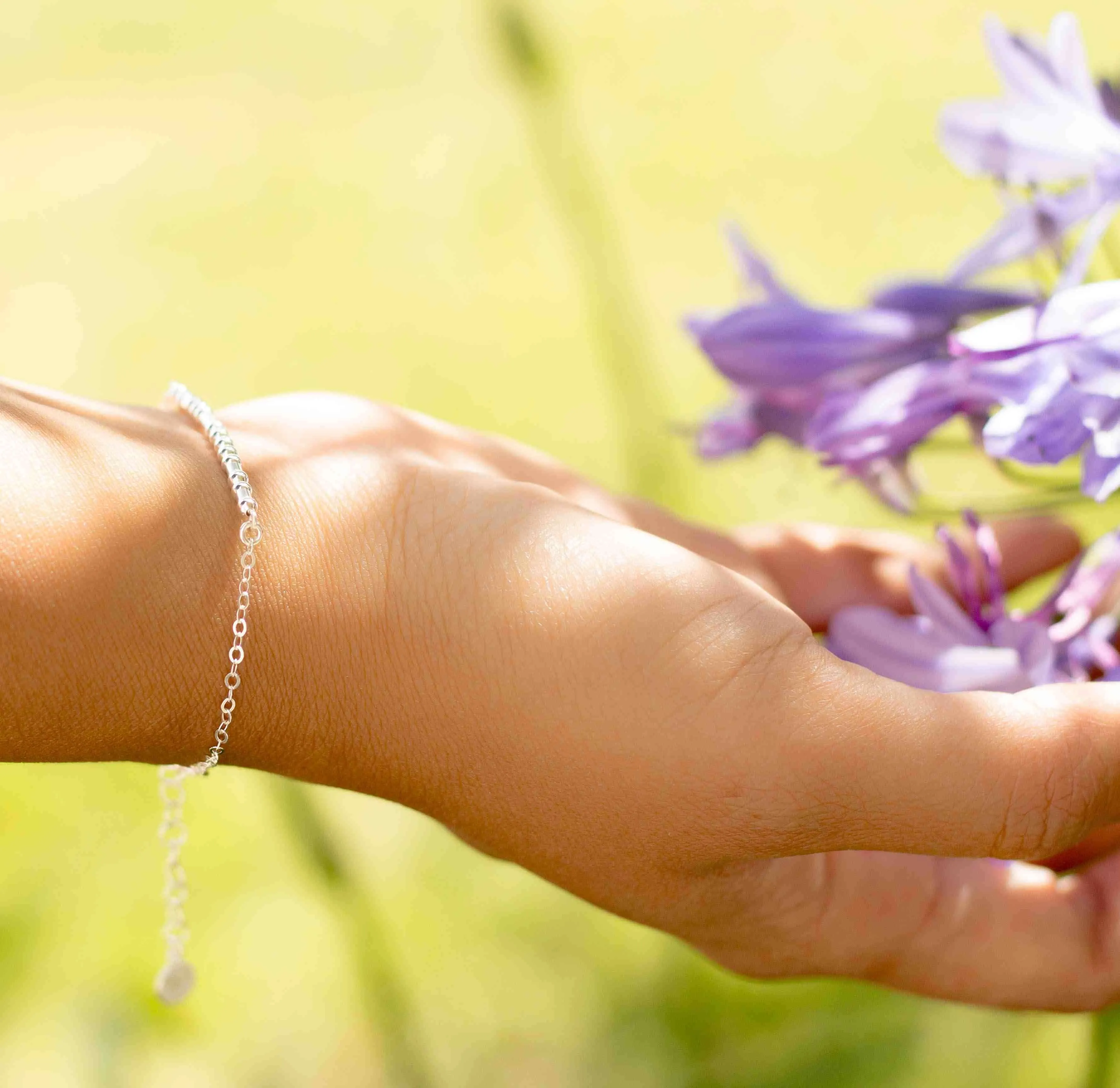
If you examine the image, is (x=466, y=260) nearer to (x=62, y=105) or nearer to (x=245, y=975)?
(x=62, y=105)

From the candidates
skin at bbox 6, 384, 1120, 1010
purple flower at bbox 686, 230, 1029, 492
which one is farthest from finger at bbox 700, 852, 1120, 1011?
purple flower at bbox 686, 230, 1029, 492

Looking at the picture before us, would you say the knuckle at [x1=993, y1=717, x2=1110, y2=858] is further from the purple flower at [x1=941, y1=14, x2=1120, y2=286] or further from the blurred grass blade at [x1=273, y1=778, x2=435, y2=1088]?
the blurred grass blade at [x1=273, y1=778, x2=435, y2=1088]

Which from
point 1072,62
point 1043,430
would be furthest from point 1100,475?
point 1072,62

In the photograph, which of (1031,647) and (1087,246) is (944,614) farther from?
(1087,246)

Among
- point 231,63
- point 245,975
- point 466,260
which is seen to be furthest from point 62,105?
point 245,975

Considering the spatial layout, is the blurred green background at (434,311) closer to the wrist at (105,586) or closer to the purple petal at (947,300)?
the purple petal at (947,300)

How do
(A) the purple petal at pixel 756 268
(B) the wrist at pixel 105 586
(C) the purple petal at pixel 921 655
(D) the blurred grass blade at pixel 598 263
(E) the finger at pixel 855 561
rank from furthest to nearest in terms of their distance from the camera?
(D) the blurred grass blade at pixel 598 263 < (E) the finger at pixel 855 561 < (A) the purple petal at pixel 756 268 < (C) the purple petal at pixel 921 655 < (B) the wrist at pixel 105 586

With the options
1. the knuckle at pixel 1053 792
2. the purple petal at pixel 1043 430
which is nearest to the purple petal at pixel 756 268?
the purple petal at pixel 1043 430
